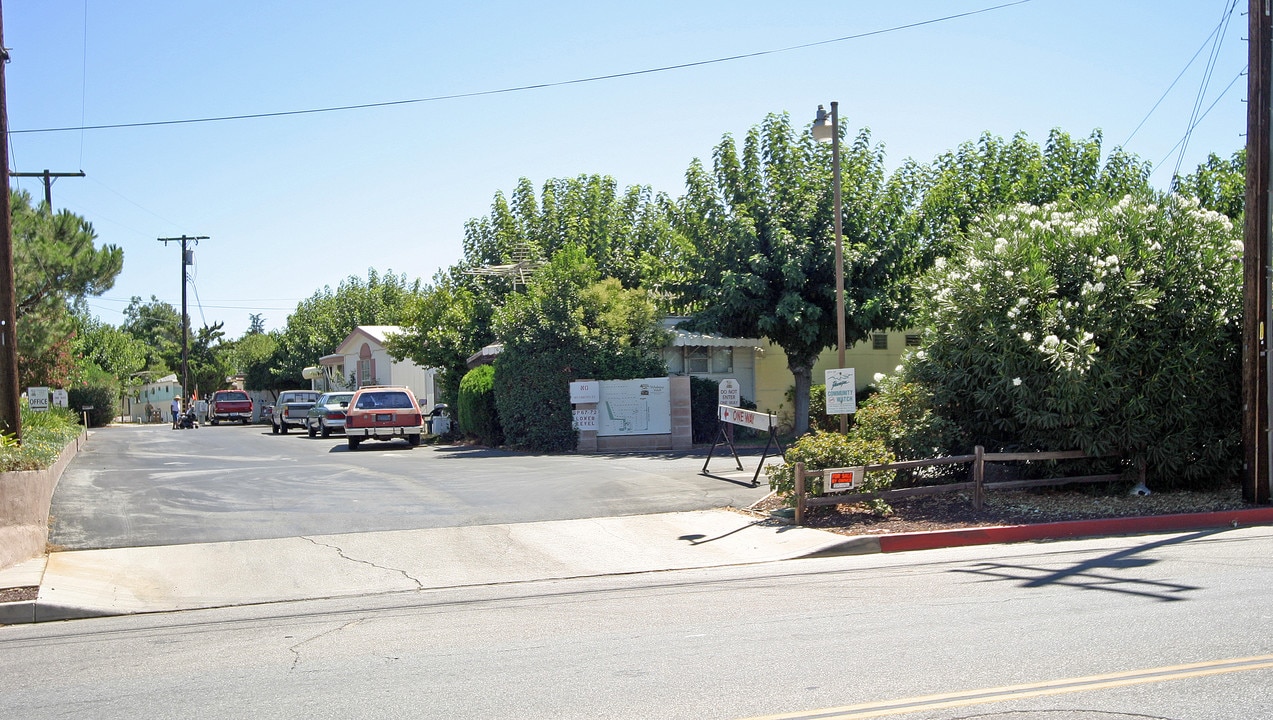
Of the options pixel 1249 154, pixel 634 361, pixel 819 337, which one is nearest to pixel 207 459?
pixel 634 361

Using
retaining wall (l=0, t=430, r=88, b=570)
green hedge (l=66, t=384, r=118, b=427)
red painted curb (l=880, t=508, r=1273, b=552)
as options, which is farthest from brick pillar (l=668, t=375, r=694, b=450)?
green hedge (l=66, t=384, r=118, b=427)

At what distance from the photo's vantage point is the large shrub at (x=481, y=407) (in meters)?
26.4

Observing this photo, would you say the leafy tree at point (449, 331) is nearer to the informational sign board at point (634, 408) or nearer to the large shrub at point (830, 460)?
the informational sign board at point (634, 408)

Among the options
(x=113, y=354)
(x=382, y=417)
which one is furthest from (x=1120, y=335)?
(x=113, y=354)

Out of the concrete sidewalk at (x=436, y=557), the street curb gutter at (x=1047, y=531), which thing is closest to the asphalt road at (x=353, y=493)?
the concrete sidewalk at (x=436, y=557)

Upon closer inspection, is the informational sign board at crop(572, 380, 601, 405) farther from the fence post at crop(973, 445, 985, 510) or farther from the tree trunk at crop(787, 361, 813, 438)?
the fence post at crop(973, 445, 985, 510)

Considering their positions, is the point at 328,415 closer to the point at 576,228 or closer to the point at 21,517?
the point at 576,228

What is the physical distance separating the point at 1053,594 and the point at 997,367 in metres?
6.01

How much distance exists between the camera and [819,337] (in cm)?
2523

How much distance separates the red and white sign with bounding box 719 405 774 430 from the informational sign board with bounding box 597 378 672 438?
6892 mm

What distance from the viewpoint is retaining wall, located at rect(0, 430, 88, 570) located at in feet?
35.1

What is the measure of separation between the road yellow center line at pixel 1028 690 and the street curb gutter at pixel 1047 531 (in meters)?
5.57

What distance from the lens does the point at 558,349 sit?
24031 mm

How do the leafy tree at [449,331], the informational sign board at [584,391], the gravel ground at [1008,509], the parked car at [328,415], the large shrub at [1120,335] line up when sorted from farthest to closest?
1. the parked car at [328,415]
2. the leafy tree at [449,331]
3. the informational sign board at [584,391]
4. the large shrub at [1120,335]
5. the gravel ground at [1008,509]
